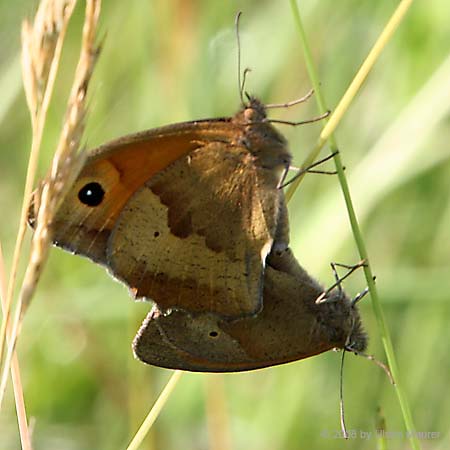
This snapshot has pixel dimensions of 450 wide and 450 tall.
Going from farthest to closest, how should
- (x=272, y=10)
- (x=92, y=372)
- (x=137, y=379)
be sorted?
(x=272, y=10)
(x=92, y=372)
(x=137, y=379)

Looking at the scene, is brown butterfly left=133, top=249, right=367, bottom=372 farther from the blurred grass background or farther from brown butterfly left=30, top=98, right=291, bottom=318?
the blurred grass background

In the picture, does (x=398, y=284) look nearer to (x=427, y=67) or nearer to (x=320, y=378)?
(x=320, y=378)

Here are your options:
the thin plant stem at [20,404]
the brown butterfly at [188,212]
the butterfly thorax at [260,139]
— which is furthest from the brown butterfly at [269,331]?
the thin plant stem at [20,404]

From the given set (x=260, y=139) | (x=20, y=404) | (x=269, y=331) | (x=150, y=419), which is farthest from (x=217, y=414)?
(x=20, y=404)

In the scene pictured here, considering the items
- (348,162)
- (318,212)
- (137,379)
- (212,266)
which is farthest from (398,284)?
(212,266)

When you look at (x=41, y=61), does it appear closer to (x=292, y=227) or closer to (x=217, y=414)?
(x=217, y=414)

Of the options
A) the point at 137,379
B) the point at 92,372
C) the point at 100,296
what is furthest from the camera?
the point at 92,372
